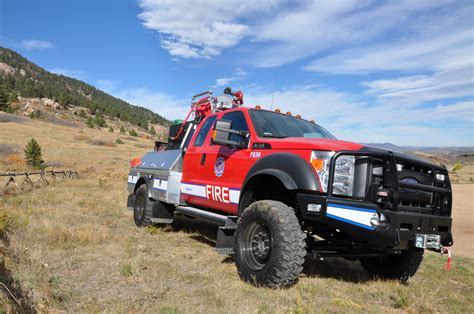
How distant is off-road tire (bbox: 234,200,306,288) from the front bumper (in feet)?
0.80

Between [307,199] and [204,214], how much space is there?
2212 millimetres

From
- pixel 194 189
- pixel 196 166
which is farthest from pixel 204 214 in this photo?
pixel 196 166

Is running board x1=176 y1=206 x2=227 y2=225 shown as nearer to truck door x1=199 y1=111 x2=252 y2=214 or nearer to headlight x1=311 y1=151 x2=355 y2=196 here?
truck door x1=199 y1=111 x2=252 y2=214

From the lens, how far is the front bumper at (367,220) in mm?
3744

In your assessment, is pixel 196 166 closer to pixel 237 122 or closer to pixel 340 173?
pixel 237 122

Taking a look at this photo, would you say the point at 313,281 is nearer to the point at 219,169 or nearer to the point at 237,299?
the point at 237,299

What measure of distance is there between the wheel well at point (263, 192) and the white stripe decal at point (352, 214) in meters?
0.89

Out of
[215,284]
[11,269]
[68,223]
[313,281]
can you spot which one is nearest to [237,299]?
[215,284]

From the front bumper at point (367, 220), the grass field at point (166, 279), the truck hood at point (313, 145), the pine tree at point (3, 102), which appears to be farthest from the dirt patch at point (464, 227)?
the pine tree at point (3, 102)

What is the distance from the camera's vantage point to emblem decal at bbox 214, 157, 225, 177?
5715 mm

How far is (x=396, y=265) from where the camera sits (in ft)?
17.2

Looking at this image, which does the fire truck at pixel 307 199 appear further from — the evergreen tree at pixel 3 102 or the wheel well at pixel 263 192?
the evergreen tree at pixel 3 102

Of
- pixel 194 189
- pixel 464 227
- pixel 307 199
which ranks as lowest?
pixel 464 227

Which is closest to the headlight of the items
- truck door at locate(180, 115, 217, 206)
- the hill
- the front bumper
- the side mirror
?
the front bumper
